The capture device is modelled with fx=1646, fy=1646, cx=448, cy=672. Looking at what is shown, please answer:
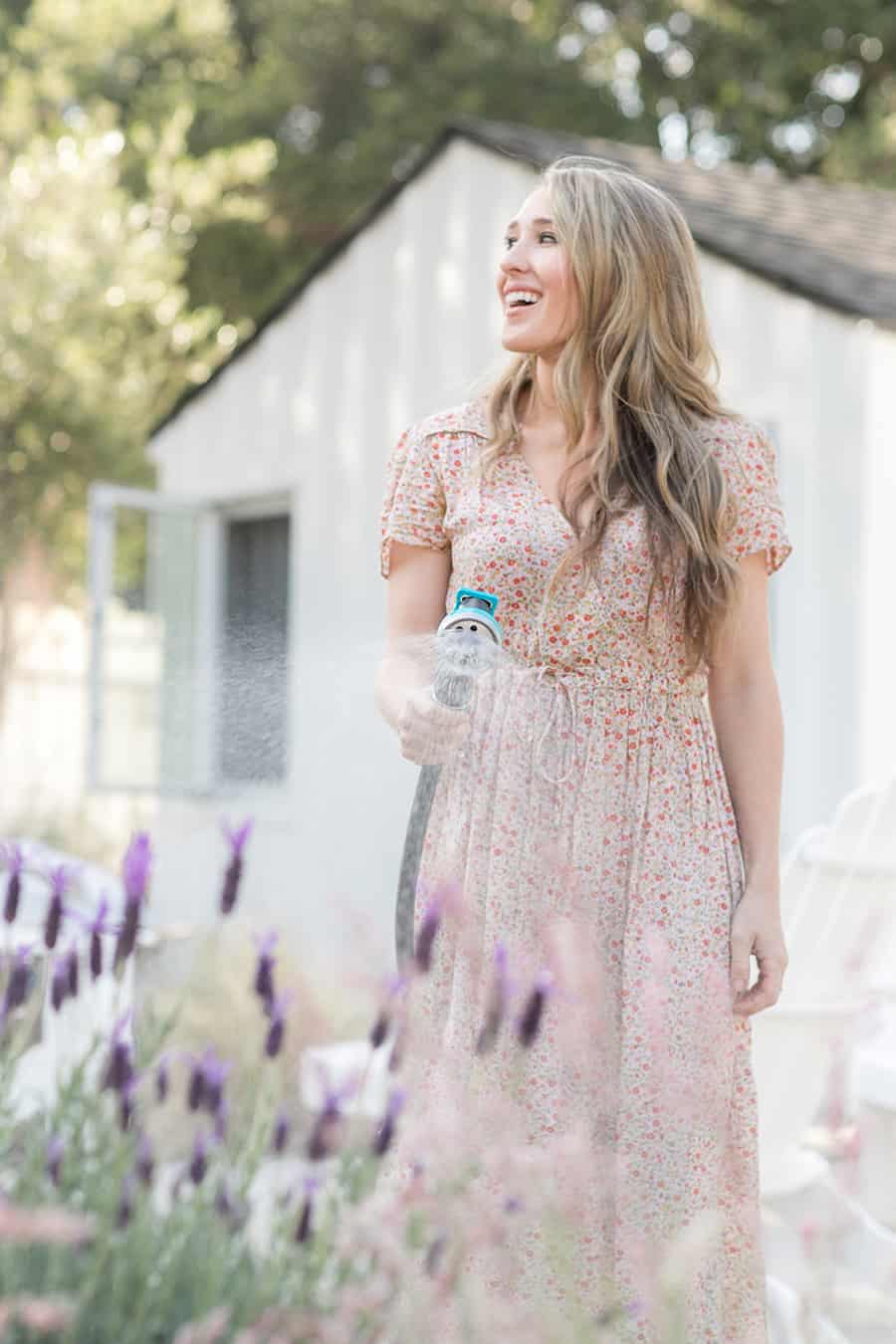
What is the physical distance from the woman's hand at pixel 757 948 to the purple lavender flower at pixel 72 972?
88 centimetres

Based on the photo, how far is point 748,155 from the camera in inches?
663

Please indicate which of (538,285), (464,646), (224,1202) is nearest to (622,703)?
(464,646)

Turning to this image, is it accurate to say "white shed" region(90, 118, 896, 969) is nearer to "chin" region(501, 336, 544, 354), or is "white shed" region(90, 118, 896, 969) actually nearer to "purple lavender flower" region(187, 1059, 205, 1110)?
"chin" region(501, 336, 544, 354)

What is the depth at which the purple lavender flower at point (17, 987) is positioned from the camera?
118 cm

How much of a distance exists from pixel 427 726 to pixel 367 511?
20.3 ft

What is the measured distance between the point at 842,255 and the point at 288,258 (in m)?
10.6

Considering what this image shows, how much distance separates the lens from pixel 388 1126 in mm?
1054

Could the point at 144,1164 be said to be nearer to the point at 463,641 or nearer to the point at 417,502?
the point at 463,641

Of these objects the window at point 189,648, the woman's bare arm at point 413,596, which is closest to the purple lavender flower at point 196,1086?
the woman's bare arm at point 413,596

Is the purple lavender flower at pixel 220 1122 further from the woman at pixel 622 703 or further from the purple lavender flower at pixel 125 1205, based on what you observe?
the woman at pixel 622 703

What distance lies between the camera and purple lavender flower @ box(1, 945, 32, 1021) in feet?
3.86

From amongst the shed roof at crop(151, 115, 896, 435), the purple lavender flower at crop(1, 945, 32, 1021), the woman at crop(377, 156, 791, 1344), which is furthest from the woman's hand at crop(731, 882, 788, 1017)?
the shed roof at crop(151, 115, 896, 435)

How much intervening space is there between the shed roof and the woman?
13.5 feet

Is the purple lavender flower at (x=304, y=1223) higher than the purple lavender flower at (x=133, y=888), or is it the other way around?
the purple lavender flower at (x=133, y=888)
